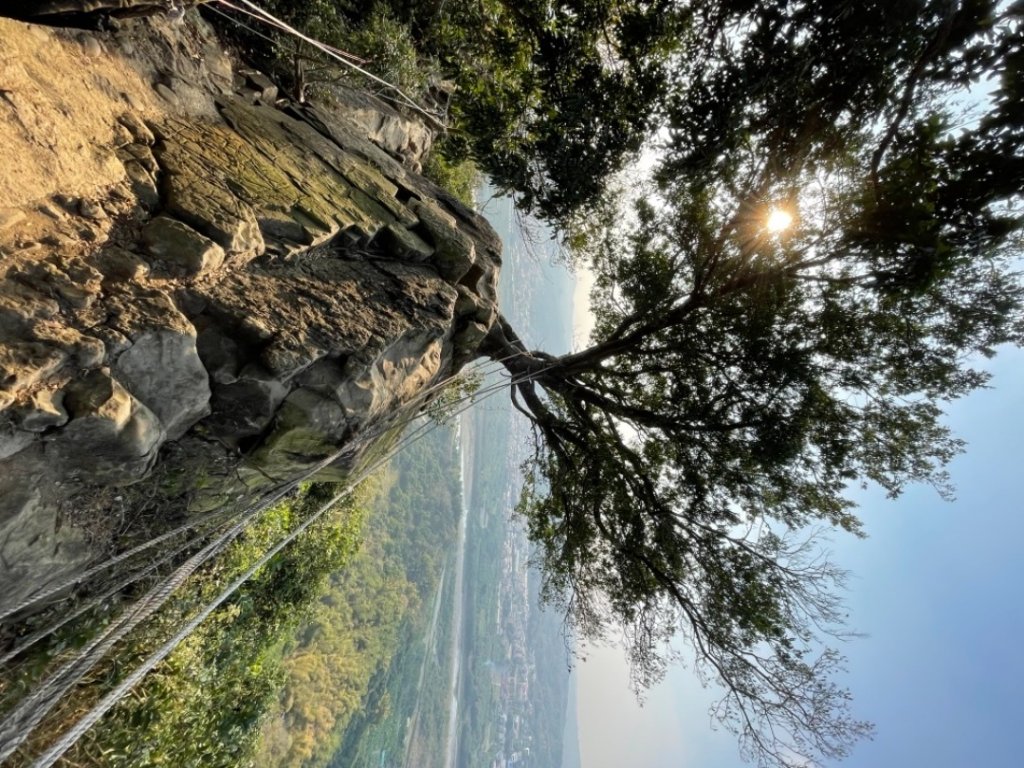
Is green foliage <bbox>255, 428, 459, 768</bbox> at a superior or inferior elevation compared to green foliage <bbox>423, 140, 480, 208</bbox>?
inferior

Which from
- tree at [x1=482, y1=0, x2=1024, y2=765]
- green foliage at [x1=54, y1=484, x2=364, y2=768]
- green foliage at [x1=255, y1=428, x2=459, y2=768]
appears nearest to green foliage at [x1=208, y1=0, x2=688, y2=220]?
tree at [x1=482, y1=0, x2=1024, y2=765]

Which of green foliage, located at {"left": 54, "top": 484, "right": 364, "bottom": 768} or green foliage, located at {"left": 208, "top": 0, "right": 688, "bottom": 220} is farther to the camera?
green foliage, located at {"left": 208, "top": 0, "right": 688, "bottom": 220}

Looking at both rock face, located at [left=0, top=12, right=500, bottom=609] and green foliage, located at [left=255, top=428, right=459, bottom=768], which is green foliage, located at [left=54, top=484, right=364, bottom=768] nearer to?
green foliage, located at [left=255, top=428, right=459, bottom=768]

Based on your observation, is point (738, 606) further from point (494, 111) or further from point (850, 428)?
point (494, 111)

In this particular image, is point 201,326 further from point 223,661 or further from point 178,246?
point 223,661

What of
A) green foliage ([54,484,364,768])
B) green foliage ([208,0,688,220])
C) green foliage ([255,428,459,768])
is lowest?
green foliage ([255,428,459,768])

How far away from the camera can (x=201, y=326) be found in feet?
16.0

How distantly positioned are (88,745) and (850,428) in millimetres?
12986

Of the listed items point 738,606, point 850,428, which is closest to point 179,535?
point 738,606

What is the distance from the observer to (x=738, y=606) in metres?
11.6

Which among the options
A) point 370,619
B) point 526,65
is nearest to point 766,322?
point 526,65

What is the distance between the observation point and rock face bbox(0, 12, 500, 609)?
12.5 ft

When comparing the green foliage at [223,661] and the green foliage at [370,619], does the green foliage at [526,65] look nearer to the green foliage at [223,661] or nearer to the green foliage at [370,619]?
the green foliage at [223,661]

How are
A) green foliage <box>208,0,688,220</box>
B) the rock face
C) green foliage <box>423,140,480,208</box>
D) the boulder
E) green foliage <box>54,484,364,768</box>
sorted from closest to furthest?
1. the rock face
2. the boulder
3. green foliage <box>54,484,364,768</box>
4. green foliage <box>208,0,688,220</box>
5. green foliage <box>423,140,480,208</box>
